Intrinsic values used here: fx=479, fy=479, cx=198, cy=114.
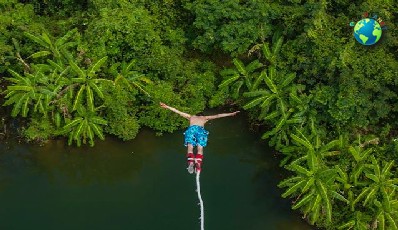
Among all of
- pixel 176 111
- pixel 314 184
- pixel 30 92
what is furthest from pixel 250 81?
pixel 30 92

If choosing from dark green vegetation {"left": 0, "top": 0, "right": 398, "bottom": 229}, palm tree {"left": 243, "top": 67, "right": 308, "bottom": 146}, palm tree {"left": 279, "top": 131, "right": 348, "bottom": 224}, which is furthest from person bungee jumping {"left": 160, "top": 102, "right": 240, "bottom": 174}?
palm tree {"left": 279, "top": 131, "right": 348, "bottom": 224}

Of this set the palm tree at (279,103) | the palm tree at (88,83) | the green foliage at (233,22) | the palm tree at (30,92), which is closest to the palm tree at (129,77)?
the palm tree at (88,83)

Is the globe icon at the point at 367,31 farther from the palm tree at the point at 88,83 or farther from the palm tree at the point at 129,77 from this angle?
the palm tree at the point at 88,83

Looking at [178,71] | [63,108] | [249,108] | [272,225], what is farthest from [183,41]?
[272,225]

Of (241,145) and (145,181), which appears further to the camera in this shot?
(241,145)

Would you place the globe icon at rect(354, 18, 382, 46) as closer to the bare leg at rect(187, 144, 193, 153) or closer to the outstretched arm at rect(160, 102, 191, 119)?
the outstretched arm at rect(160, 102, 191, 119)

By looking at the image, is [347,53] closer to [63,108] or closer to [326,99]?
[326,99]
